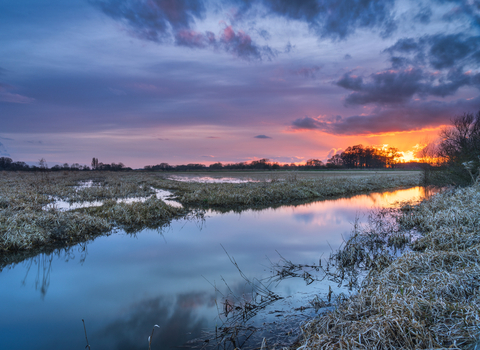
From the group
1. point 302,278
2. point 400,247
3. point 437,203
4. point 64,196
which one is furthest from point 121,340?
point 64,196

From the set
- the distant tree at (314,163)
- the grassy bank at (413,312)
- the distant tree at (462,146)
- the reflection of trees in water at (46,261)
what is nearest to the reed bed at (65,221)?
the reflection of trees in water at (46,261)

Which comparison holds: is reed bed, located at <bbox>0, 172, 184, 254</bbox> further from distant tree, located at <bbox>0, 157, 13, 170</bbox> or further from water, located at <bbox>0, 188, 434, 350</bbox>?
distant tree, located at <bbox>0, 157, 13, 170</bbox>

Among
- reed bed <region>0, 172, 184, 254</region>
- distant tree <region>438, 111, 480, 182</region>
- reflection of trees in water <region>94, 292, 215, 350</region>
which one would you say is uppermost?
distant tree <region>438, 111, 480, 182</region>

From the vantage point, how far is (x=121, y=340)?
4.79 metres

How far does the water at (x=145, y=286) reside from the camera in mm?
4965

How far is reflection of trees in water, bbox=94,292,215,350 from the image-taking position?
468 cm

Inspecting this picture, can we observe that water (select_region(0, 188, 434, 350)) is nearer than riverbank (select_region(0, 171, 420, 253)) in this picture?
Yes

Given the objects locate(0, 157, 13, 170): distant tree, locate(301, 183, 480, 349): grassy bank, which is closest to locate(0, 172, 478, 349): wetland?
locate(301, 183, 480, 349): grassy bank

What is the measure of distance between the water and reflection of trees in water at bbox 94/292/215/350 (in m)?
0.02

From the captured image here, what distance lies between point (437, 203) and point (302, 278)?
11640mm

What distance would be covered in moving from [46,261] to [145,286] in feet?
14.5

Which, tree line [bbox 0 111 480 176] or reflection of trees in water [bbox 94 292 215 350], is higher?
tree line [bbox 0 111 480 176]

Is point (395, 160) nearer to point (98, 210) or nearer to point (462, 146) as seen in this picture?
point (462, 146)

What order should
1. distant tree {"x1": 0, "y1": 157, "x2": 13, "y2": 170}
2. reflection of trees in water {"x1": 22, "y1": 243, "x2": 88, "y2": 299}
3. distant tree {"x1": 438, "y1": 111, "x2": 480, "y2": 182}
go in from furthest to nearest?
distant tree {"x1": 0, "y1": 157, "x2": 13, "y2": 170} → distant tree {"x1": 438, "y1": 111, "x2": 480, "y2": 182} → reflection of trees in water {"x1": 22, "y1": 243, "x2": 88, "y2": 299}
